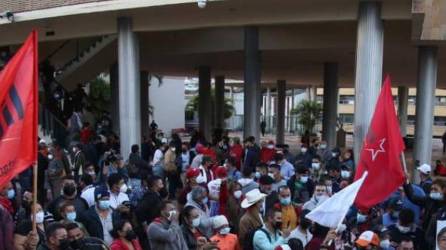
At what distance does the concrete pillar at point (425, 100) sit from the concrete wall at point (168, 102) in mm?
32609

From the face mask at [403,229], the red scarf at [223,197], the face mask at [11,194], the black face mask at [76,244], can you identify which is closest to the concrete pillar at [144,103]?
the face mask at [11,194]

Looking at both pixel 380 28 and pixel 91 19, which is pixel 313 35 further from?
pixel 91 19

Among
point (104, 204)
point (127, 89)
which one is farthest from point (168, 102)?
point (104, 204)

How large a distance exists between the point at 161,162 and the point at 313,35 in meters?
8.04

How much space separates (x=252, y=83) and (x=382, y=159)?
12.3 meters

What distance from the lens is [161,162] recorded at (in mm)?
13055

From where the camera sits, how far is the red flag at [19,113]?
5371 mm

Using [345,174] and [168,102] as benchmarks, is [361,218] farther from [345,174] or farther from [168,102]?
[168,102]

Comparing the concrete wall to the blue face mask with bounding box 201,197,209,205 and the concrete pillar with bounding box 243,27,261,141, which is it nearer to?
the concrete pillar with bounding box 243,27,261,141

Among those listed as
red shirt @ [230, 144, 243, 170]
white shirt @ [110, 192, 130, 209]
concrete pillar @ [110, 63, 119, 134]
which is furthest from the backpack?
concrete pillar @ [110, 63, 119, 134]

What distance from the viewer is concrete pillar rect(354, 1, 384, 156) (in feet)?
45.7

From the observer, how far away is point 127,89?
53.8ft

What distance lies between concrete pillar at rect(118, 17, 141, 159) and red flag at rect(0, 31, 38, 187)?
10725mm

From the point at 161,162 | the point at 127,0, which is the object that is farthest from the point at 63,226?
the point at 127,0
